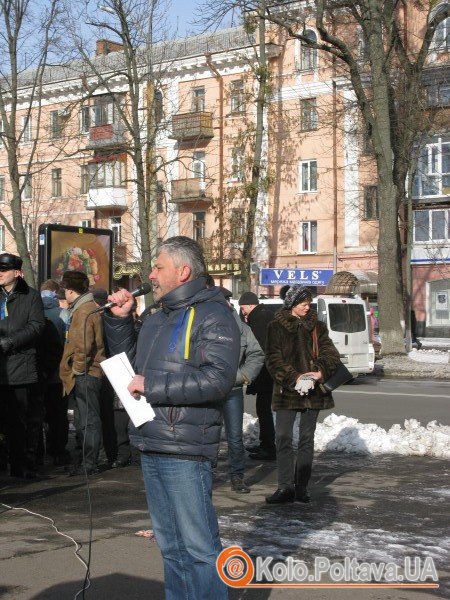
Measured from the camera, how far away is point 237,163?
49.9 meters

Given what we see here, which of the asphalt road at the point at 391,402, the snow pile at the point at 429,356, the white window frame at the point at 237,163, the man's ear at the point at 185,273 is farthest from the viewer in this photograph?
the white window frame at the point at 237,163

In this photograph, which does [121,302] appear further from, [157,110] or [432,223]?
[432,223]

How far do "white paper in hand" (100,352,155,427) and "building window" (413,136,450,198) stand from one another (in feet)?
135

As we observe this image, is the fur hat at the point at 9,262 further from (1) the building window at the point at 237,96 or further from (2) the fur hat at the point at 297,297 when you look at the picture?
(1) the building window at the point at 237,96

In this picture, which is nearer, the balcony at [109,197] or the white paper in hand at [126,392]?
the white paper in hand at [126,392]

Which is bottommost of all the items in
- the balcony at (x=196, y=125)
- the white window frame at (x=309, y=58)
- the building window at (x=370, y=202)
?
the building window at (x=370, y=202)

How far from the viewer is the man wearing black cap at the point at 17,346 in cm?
919

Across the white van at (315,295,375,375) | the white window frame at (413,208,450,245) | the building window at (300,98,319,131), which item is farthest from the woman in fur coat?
the building window at (300,98,319,131)

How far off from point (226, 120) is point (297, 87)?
397 cm

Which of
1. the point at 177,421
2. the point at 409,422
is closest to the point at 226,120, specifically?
the point at 409,422

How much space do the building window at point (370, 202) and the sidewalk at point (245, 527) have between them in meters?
37.8

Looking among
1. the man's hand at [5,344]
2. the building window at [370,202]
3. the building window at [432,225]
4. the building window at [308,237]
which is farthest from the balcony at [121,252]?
the man's hand at [5,344]

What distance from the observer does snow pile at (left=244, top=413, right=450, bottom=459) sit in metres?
11.0

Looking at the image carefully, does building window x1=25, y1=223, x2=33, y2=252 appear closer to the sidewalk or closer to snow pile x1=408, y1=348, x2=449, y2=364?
snow pile x1=408, y1=348, x2=449, y2=364
